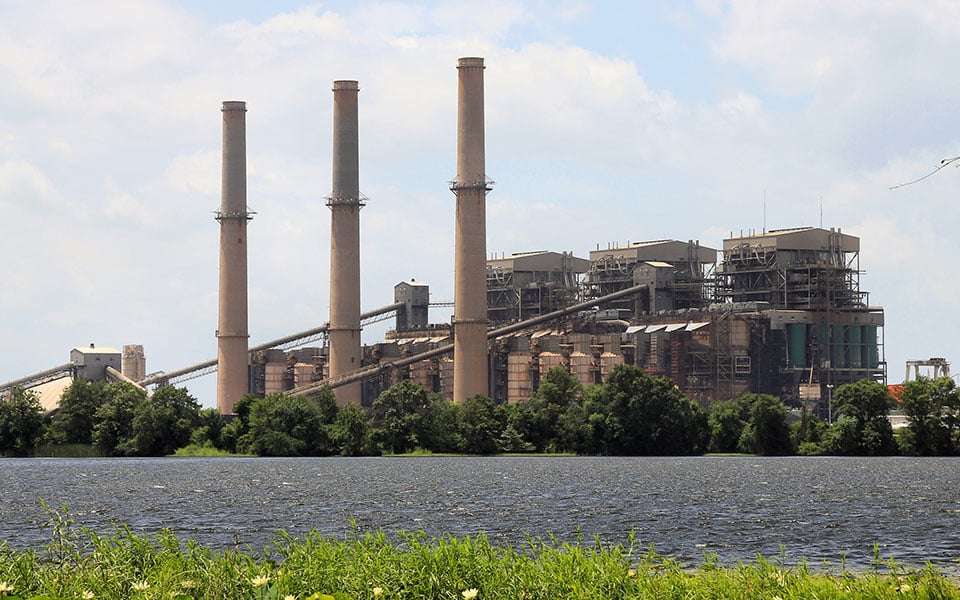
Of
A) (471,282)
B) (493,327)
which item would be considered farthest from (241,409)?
(493,327)

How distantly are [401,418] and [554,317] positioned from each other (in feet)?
129

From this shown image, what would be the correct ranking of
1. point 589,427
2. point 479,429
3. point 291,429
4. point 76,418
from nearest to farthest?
point 589,427, point 291,429, point 479,429, point 76,418

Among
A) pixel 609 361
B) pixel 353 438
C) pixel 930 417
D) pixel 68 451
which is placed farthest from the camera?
pixel 609 361

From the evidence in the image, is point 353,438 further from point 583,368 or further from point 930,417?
point 930,417

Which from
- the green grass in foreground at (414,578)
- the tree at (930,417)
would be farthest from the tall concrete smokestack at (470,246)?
the green grass in foreground at (414,578)

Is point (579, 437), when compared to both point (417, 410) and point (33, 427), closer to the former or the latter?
point (417, 410)

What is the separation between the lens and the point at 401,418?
396 feet

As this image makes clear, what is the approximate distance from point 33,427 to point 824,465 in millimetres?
62749

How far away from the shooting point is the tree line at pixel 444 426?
118438 mm

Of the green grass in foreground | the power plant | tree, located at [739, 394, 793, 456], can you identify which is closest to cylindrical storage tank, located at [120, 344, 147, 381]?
the power plant

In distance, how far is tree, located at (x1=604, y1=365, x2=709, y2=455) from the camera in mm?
118500

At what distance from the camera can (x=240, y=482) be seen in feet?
267

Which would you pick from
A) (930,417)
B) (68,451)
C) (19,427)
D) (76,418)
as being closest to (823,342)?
(930,417)

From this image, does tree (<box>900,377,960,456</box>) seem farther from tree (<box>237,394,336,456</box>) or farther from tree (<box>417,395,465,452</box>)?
tree (<box>237,394,336,456</box>)
